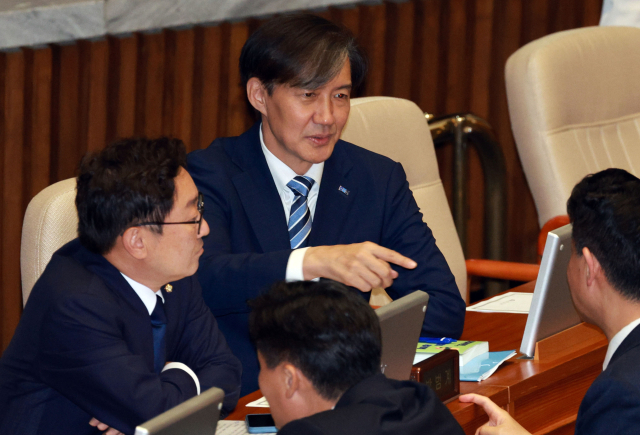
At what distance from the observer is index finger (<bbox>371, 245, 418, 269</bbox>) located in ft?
5.95

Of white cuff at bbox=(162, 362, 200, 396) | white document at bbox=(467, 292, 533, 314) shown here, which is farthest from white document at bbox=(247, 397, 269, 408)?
white document at bbox=(467, 292, 533, 314)

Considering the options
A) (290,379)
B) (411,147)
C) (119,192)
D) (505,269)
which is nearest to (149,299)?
(119,192)

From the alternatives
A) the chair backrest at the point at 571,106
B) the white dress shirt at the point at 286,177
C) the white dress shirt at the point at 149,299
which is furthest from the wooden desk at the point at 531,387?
the chair backrest at the point at 571,106

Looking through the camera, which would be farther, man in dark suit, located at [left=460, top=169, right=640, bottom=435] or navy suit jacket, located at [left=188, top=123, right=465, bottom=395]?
navy suit jacket, located at [left=188, top=123, right=465, bottom=395]

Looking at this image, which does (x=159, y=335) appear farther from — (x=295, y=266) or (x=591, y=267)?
(x=591, y=267)

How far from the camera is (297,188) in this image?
2406 mm

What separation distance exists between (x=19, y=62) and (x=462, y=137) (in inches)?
69.0

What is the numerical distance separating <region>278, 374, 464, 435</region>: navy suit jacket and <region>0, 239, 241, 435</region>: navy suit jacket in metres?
0.57

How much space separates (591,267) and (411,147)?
4.35ft

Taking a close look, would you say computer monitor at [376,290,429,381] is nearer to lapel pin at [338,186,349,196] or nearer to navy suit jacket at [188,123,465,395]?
navy suit jacket at [188,123,465,395]

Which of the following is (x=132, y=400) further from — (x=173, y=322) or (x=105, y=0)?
(x=105, y=0)

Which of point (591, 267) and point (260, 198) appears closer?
point (591, 267)

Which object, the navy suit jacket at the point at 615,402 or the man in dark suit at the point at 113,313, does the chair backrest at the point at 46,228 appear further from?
the navy suit jacket at the point at 615,402

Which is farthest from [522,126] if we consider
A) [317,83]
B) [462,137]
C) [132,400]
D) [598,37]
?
[132,400]
